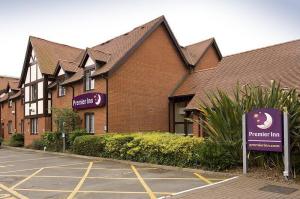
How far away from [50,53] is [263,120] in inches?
961

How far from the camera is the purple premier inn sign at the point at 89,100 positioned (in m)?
23.8

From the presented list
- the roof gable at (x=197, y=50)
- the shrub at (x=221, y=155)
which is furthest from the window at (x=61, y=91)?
the shrub at (x=221, y=155)

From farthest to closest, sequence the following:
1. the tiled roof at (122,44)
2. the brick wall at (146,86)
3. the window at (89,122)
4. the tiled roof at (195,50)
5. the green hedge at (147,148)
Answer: the tiled roof at (195,50), the window at (89,122), the tiled roof at (122,44), the brick wall at (146,86), the green hedge at (147,148)

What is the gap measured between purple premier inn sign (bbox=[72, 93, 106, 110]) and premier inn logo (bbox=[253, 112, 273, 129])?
13.1 metres

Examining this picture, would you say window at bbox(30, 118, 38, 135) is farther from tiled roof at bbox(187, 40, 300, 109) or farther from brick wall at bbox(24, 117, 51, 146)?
tiled roof at bbox(187, 40, 300, 109)

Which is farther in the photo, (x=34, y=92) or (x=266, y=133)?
(x=34, y=92)

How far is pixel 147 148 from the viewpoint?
16906 millimetres

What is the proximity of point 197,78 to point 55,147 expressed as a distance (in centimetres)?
1158

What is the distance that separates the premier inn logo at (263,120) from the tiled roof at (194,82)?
1159 cm

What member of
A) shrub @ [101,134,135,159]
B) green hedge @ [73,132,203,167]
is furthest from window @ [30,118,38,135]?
shrub @ [101,134,135,159]

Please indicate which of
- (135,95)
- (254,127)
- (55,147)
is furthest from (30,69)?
(254,127)

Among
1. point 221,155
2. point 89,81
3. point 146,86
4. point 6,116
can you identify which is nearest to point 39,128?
point 89,81

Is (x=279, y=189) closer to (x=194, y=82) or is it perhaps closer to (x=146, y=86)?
(x=146, y=86)

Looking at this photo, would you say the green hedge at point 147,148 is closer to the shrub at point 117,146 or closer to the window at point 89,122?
the shrub at point 117,146
